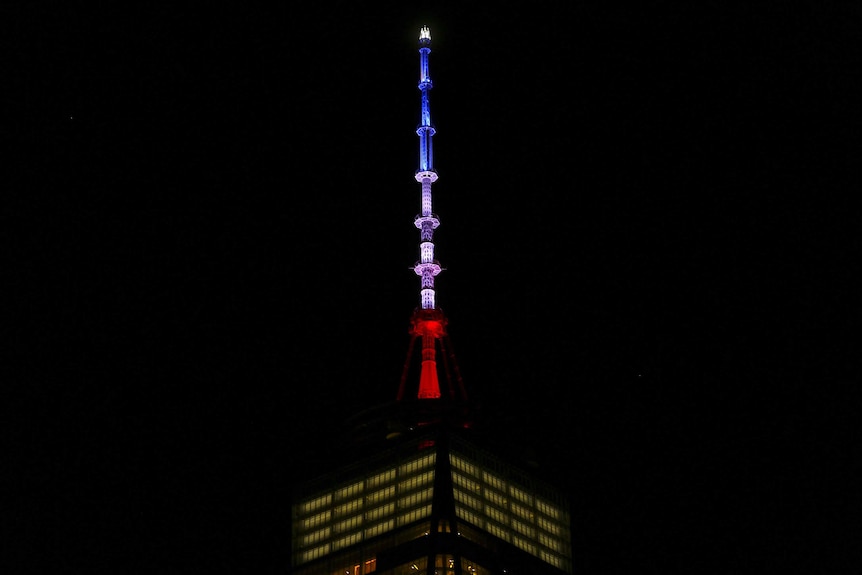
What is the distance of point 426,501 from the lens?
550 feet

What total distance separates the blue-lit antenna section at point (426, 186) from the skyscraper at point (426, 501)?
0.19 metres

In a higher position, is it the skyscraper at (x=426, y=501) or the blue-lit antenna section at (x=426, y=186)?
the blue-lit antenna section at (x=426, y=186)

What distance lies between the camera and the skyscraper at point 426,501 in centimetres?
16562

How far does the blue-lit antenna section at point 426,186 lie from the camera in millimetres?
183125

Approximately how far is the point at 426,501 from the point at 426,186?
4334 centimetres

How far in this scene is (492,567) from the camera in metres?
166

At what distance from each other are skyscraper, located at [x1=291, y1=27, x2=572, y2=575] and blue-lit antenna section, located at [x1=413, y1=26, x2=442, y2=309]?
19 centimetres

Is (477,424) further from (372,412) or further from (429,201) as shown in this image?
(429,201)

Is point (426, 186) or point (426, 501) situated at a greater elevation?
point (426, 186)

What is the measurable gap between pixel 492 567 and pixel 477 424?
18665 mm

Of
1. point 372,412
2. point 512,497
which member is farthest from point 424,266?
point 512,497

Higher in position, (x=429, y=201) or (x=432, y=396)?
(x=429, y=201)

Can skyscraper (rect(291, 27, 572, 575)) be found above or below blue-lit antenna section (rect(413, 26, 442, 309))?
below

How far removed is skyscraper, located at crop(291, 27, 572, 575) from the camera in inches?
6521
